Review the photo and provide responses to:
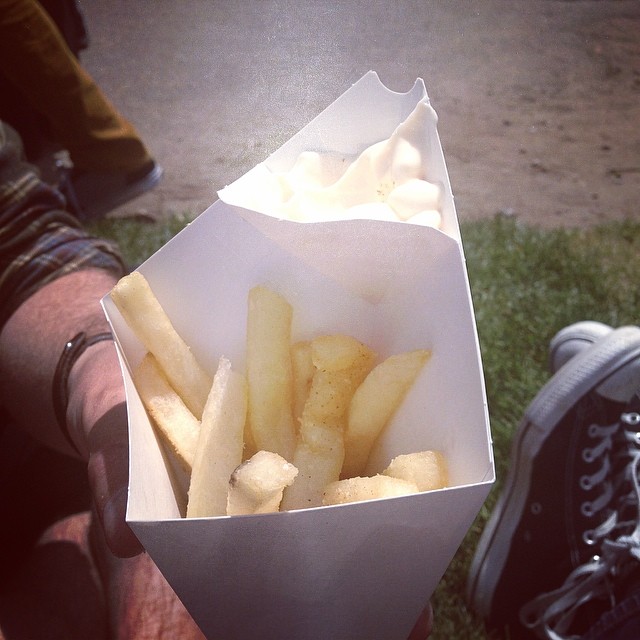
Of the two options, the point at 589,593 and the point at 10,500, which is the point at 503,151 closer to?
the point at 589,593

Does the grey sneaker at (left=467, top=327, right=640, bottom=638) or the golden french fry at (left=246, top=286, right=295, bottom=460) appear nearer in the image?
the golden french fry at (left=246, top=286, right=295, bottom=460)

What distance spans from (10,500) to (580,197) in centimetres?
254

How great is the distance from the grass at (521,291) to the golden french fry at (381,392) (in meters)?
0.92

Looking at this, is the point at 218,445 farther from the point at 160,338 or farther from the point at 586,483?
the point at 586,483

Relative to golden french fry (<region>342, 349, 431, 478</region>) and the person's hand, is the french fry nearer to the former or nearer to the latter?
golden french fry (<region>342, 349, 431, 478</region>)

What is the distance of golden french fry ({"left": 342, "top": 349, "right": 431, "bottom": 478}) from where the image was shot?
83cm

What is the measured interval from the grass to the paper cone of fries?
0.89m

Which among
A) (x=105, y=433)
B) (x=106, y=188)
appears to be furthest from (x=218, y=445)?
(x=106, y=188)

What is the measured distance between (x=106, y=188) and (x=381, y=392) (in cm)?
A: 250

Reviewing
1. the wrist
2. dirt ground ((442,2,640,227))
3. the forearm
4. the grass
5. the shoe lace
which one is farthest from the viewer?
dirt ground ((442,2,640,227))

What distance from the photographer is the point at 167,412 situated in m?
0.86

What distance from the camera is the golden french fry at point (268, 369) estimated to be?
87 cm

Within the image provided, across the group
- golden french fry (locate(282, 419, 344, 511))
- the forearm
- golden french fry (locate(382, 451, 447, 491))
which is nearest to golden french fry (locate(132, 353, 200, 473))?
golden french fry (locate(282, 419, 344, 511))

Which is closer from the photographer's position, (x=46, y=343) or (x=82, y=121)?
(x=46, y=343)
